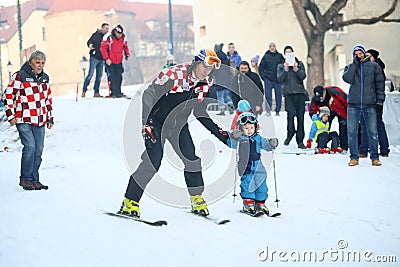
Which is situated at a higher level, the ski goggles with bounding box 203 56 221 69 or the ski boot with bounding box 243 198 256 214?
the ski goggles with bounding box 203 56 221 69

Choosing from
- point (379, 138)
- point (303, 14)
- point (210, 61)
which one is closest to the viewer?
point (210, 61)

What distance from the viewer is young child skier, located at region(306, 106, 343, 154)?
1093 cm

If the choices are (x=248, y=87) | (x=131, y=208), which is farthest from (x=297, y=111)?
(x=131, y=208)

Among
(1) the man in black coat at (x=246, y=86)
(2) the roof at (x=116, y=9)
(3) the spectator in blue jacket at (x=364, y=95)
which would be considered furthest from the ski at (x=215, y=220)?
(2) the roof at (x=116, y=9)

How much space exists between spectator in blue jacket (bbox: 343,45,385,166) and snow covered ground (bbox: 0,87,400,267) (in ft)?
1.34

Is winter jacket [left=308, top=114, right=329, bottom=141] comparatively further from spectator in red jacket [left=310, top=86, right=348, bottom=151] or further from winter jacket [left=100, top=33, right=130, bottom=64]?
winter jacket [left=100, top=33, right=130, bottom=64]

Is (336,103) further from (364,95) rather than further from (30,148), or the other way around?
(30,148)

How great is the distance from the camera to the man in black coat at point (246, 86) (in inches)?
536

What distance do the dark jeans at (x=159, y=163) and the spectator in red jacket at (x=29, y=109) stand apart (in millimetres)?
1949

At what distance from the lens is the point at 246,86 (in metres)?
13.8

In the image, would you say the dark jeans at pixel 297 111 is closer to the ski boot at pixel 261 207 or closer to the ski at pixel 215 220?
the ski boot at pixel 261 207

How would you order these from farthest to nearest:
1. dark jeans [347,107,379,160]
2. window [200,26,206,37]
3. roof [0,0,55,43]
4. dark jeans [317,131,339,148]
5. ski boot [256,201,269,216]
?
roof [0,0,55,43] → window [200,26,206,37] → dark jeans [317,131,339,148] → dark jeans [347,107,379,160] → ski boot [256,201,269,216]

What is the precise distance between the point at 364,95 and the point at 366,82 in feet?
0.69

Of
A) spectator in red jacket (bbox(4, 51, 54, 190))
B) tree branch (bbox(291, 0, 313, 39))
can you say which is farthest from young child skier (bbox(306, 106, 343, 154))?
tree branch (bbox(291, 0, 313, 39))
